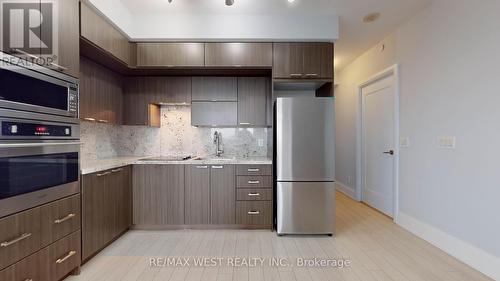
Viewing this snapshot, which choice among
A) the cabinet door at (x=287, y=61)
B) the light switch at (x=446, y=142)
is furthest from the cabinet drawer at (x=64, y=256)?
the light switch at (x=446, y=142)

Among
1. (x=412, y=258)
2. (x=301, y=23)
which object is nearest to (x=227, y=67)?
(x=301, y=23)

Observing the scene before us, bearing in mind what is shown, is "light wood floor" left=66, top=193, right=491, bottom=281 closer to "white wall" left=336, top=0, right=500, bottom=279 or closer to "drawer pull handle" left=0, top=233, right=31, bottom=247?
"white wall" left=336, top=0, right=500, bottom=279

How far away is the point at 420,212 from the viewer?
2938mm

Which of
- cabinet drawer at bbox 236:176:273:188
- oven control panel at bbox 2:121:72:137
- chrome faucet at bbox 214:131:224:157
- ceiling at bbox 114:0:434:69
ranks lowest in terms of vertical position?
cabinet drawer at bbox 236:176:273:188

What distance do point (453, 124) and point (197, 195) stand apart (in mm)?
2892

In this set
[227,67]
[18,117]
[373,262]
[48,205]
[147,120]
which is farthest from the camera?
[147,120]

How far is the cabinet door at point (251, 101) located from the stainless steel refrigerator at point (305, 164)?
54 centimetres

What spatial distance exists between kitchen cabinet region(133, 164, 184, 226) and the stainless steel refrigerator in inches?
49.3

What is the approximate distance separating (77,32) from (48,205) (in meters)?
1.44

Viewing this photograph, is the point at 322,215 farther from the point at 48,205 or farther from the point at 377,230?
the point at 48,205

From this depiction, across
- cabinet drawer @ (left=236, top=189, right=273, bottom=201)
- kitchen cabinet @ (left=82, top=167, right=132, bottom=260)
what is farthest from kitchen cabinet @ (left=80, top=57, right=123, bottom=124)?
cabinet drawer @ (left=236, top=189, right=273, bottom=201)

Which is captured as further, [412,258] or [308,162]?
[308,162]

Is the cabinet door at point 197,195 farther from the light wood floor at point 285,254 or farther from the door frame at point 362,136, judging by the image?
the door frame at point 362,136

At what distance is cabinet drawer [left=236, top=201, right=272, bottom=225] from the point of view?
3.07 meters
